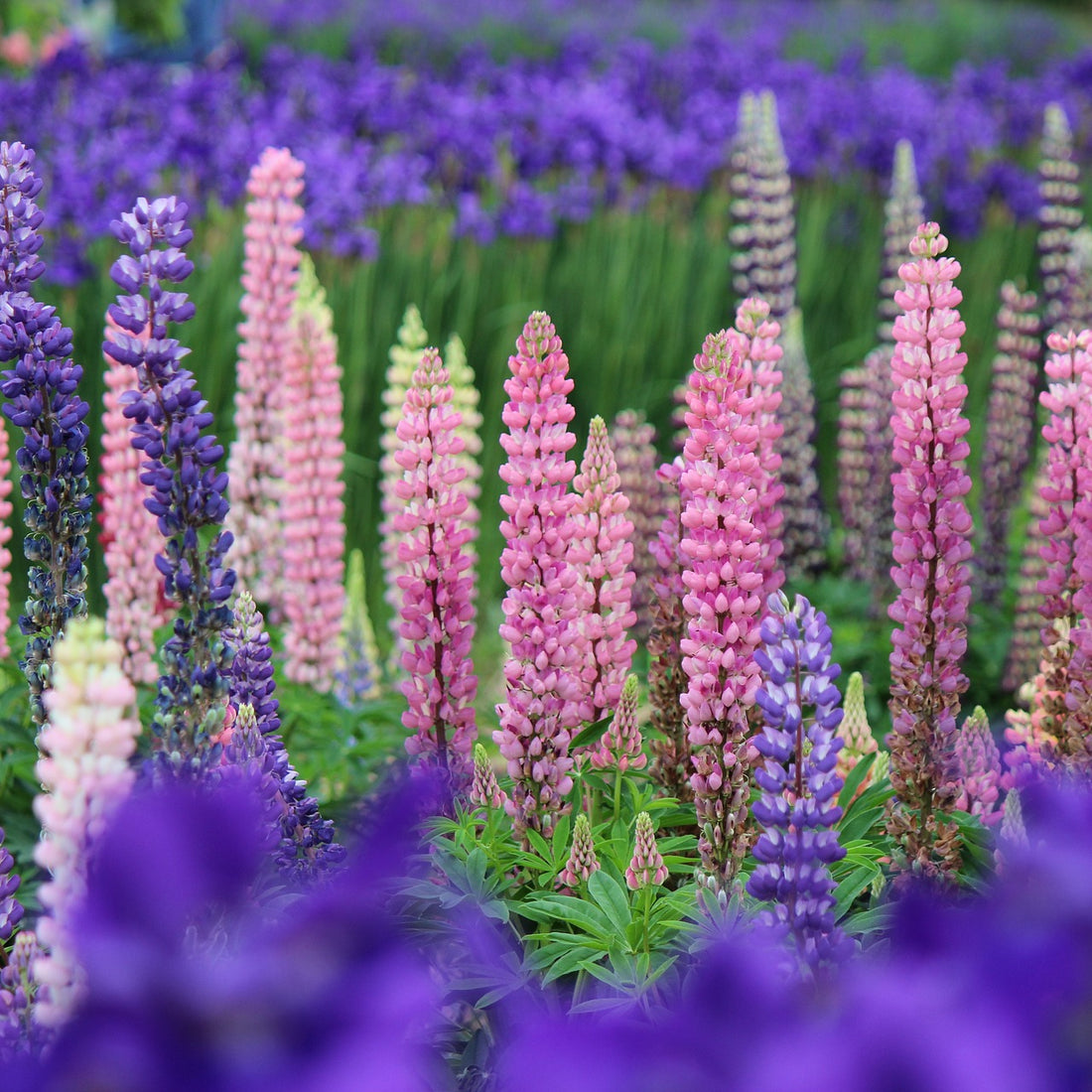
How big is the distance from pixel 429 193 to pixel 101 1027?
5915 mm

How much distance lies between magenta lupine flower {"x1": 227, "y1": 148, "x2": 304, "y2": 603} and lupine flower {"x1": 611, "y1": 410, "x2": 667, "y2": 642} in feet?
2.42

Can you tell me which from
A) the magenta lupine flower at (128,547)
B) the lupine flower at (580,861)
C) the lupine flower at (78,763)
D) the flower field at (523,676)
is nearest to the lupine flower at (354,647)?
the flower field at (523,676)

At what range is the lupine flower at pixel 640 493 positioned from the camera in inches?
119

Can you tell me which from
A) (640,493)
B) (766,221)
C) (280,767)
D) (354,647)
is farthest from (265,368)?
(766,221)

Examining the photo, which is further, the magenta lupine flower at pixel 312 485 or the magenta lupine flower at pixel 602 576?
the magenta lupine flower at pixel 312 485

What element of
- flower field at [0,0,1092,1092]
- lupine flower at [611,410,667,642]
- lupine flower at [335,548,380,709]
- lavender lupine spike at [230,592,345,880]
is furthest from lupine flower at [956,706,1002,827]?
lupine flower at [335,548,380,709]

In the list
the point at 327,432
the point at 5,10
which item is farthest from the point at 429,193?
the point at 5,10

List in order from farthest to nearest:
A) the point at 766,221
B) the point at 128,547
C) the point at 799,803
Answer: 1. the point at 766,221
2. the point at 128,547
3. the point at 799,803

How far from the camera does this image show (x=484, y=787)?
6.14 feet

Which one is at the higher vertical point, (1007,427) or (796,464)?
(1007,427)

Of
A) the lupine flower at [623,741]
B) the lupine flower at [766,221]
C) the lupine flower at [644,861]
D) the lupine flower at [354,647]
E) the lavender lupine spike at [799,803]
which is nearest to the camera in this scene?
the lavender lupine spike at [799,803]

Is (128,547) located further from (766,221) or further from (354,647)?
(766,221)

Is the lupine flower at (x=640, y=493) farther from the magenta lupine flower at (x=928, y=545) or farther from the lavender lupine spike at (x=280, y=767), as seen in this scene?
the lavender lupine spike at (x=280, y=767)

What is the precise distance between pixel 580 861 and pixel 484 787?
0.71 ft
